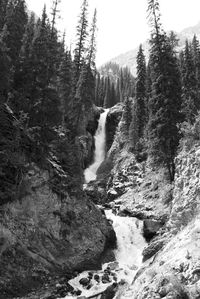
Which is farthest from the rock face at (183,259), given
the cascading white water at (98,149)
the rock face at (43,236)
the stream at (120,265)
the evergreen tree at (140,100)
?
the cascading white water at (98,149)

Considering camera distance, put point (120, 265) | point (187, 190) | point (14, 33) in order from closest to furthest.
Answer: point (187, 190) < point (120, 265) < point (14, 33)

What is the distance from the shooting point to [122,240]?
26125 mm

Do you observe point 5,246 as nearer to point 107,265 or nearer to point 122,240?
point 107,265

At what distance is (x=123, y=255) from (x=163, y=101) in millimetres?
12774

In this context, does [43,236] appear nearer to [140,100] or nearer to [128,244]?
[128,244]

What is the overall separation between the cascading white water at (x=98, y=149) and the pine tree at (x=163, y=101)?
2320cm

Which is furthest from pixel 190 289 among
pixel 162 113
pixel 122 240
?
pixel 162 113

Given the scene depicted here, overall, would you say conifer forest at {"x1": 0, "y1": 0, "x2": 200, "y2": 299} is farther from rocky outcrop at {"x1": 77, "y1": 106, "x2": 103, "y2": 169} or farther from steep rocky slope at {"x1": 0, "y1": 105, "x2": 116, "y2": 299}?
rocky outcrop at {"x1": 77, "y1": 106, "x2": 103, "y2": 169}

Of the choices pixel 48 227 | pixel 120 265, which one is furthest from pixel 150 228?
pixel 48 227

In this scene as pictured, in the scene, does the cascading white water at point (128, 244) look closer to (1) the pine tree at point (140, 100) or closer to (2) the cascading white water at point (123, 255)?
(2) the cascading white water at point (123, 255)

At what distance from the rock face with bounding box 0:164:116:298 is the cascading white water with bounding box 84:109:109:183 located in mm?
26776

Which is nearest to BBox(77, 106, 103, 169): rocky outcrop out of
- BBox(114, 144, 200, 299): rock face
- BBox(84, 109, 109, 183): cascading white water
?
BBox(84, 109, 109, 183): cascading white water

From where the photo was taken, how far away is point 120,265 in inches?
856

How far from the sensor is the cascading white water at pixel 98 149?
51384mm
